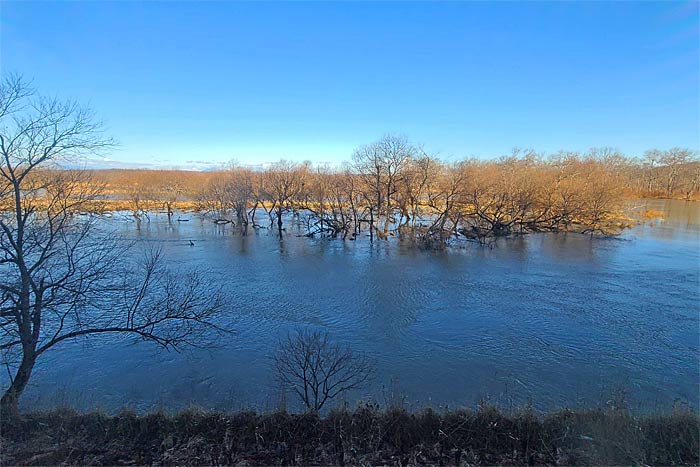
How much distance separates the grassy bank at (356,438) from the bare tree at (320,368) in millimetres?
2147

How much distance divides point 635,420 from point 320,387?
559 cm

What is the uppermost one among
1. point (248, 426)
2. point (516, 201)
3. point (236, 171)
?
point (236, 171)

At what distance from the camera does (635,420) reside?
5.42 meters

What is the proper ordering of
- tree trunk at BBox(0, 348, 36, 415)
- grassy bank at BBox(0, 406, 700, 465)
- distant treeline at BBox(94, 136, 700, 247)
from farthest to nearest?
distant treeline at BBox(94, 136, 700, 247)
tree trunk at BBox(0, 348, 36, 415)
grassy bank at BBox(0, 406, 700, 465)

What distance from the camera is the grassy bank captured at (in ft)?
15.5

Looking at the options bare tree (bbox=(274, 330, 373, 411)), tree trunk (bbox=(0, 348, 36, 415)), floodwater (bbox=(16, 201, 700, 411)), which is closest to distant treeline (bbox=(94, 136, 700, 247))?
floodwater (bbox=(16, 201, 700, 411))

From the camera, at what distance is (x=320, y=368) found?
841 centimetres

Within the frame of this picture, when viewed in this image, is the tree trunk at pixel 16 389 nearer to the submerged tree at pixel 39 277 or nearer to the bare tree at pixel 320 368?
the submerged tree at pixel 39 277

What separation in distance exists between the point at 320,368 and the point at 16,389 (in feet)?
17.8

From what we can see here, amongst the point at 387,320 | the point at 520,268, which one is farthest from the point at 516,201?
the point at 387,320

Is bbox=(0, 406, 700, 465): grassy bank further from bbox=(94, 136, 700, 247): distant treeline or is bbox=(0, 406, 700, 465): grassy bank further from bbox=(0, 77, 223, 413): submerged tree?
bbox=(94, 136, 700, 247): distant treeline

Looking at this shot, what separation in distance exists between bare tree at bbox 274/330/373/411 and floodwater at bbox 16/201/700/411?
306mm

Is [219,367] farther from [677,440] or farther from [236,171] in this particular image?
[236,171]

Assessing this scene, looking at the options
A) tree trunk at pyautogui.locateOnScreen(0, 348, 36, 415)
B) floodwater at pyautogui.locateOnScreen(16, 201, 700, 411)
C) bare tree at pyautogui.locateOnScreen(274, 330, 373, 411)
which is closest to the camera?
tree trunk at pyautogui.locateOnScreen(0, 348, 36, 415)
